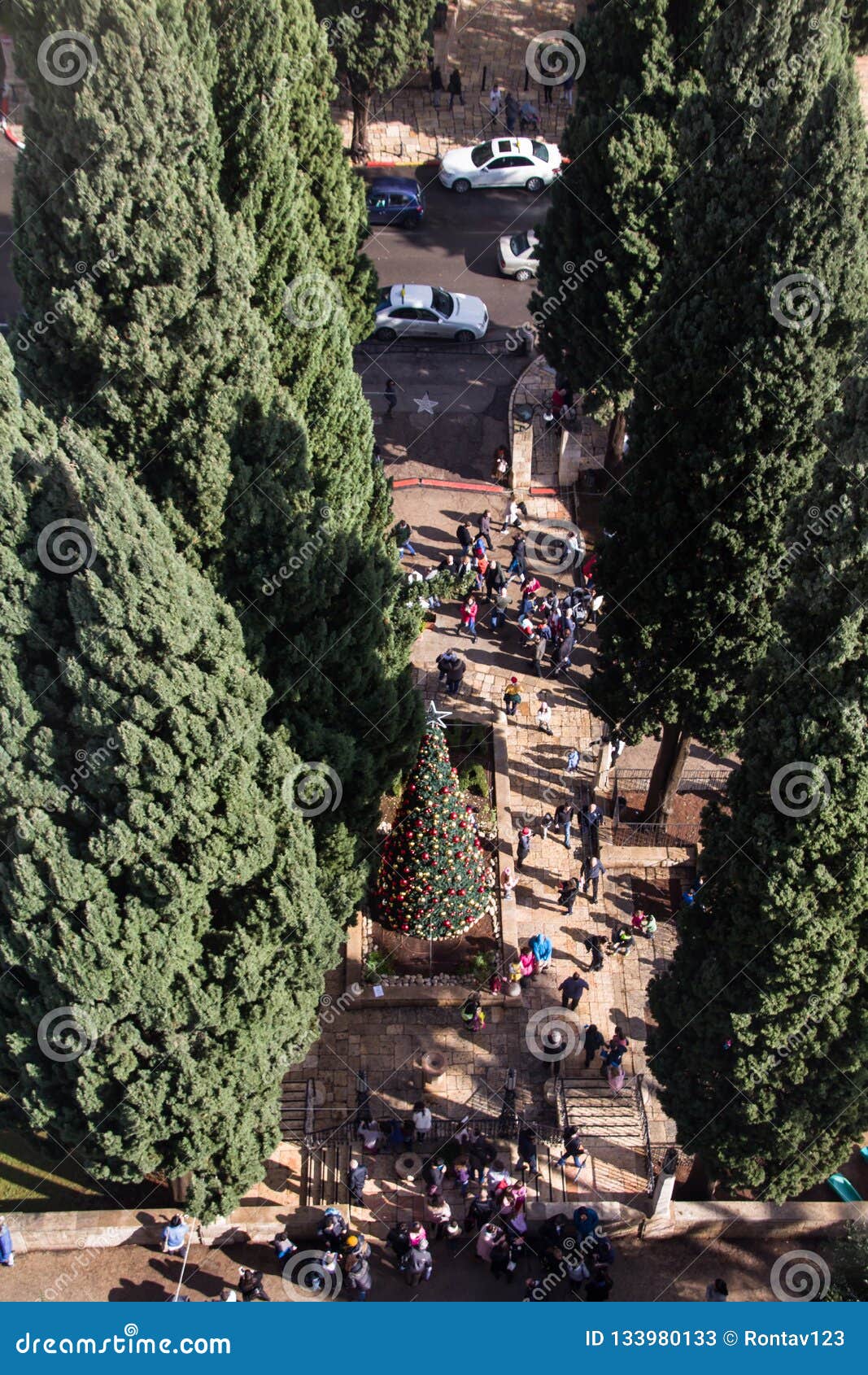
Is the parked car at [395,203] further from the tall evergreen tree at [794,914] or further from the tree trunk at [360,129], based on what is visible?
the tall evergreen tree at [794,914]

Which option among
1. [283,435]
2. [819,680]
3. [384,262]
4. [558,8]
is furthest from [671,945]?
[558,8]

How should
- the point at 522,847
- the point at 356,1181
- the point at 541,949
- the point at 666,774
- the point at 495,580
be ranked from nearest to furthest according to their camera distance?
the point at 356,1181, the point at 541,949, the point at 522,847, the point at 666,774, the point at 495,580

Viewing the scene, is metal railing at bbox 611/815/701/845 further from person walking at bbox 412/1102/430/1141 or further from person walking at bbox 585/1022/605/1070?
person walking at bbox 412/1102/430/1141

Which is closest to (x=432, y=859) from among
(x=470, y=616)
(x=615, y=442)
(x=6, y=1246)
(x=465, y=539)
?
(x=470, y=616)

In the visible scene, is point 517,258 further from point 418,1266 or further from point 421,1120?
point 418,1266

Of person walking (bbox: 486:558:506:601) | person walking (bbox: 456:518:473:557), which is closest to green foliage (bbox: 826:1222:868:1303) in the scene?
person walking (bbox: 486:558:506:601)

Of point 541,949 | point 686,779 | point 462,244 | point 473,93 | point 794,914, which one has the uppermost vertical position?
Answer: point 473,93

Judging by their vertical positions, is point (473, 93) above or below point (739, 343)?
above

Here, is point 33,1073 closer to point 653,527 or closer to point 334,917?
point 334,917
